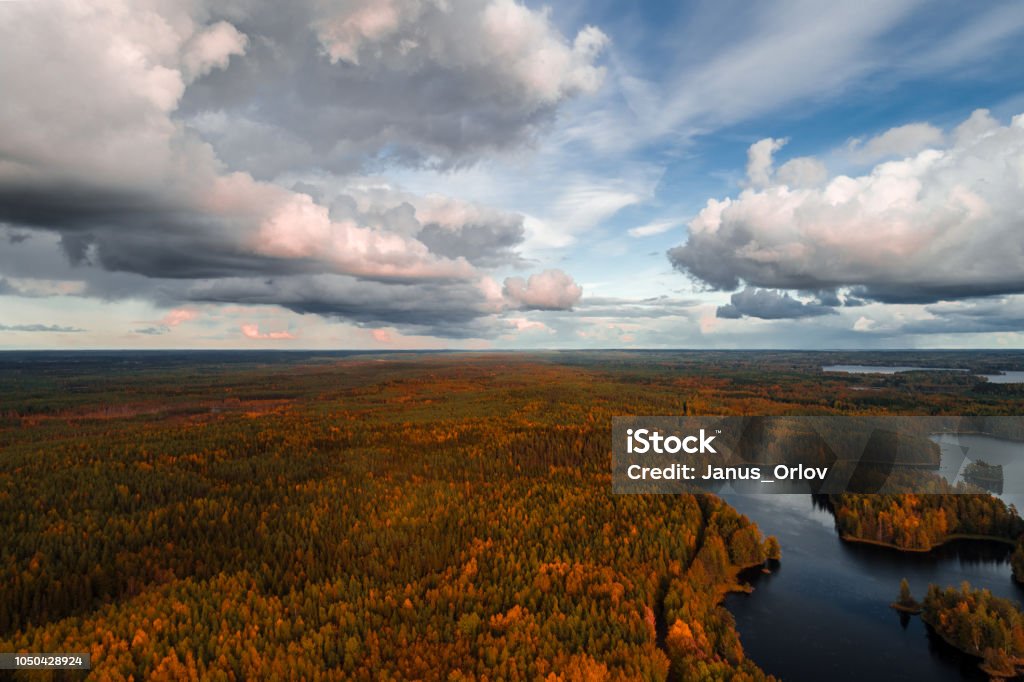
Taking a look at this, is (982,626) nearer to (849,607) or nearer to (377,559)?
(849,607)

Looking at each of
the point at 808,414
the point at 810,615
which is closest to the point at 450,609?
the point at 810,615

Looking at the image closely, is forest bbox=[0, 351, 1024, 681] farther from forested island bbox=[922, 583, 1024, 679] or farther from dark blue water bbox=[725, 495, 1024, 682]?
forested island bbox=[922, 583, 1024, 679]

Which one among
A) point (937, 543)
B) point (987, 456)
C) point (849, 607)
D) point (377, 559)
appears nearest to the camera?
point (377, 559)

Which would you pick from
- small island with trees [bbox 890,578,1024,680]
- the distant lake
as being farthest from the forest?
the distant lake

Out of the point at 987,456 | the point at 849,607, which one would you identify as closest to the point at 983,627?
the point at 849,607

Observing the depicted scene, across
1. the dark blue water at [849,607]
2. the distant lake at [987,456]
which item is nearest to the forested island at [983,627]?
the dark blue water at [849,607]

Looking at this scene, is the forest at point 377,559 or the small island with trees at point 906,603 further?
the small island with trees at point 906,603

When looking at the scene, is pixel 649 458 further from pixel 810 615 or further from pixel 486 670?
pixel 486 670

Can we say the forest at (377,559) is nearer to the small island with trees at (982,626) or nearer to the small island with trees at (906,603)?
the small island with trees at (906,603)

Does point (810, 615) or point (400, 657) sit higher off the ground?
point (400, 657)
